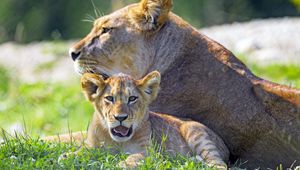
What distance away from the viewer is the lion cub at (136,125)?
A: 703cm

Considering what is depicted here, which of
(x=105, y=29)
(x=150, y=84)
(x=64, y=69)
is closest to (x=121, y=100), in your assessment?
(x=150, y=84)

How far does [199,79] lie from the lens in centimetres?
816

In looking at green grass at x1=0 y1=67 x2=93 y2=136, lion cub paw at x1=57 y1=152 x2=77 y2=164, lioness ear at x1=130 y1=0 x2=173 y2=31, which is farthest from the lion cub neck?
green grass at x1=0 y1=67 x2=93 y2=136

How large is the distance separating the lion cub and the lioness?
0.91 feet

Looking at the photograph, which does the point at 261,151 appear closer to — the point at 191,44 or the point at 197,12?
the point at 191,44

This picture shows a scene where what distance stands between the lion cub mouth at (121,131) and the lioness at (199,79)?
3.68ft

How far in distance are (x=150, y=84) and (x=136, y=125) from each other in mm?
365

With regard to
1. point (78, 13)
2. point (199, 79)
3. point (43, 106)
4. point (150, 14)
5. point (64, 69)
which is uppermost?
point (150, 14)

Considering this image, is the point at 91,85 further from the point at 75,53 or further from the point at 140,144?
the point at 75,53

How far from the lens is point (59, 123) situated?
1291cm

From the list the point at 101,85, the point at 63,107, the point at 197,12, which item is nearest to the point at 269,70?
the point at 63,107

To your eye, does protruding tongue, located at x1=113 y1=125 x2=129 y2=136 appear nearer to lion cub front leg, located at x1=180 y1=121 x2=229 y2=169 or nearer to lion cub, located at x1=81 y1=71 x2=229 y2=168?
lion cub, located at x1=81 y1=71 x2=229 y2=168

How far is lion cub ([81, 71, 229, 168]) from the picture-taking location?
23.1 ft

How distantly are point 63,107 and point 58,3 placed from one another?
15404mm
